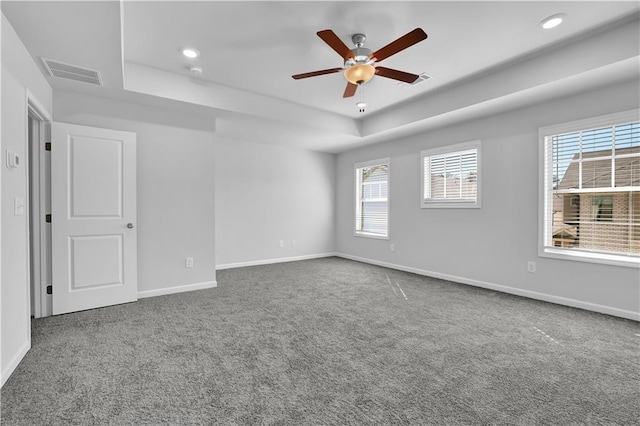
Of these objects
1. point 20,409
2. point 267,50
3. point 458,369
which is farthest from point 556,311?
point 20,409

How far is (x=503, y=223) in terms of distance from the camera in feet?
13.5

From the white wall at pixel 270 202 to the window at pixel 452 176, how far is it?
2.50 metres

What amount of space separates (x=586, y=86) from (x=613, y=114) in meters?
0.40

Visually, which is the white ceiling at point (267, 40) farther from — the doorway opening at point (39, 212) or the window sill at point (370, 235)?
the window sill at point (370, 235)

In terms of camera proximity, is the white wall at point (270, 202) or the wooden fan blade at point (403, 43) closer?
the wooden fan blade at point (403, 43)

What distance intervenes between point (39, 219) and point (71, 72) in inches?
60.9

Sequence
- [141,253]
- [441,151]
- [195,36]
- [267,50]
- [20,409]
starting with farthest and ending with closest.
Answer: [441,151], [141,253], [267,50], [195,36], [20,409]

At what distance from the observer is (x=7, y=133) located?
2076 mm

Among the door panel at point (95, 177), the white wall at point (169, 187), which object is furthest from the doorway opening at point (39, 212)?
the white wall at point (169, 187)

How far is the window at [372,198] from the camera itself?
5973mm

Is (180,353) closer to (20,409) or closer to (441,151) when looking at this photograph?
(20,409)

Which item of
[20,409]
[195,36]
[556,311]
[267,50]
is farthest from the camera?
[556,311]

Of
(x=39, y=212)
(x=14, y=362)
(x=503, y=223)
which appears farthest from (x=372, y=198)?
(x=14, y=362)

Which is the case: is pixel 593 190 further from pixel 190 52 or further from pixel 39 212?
pixel 39 212
